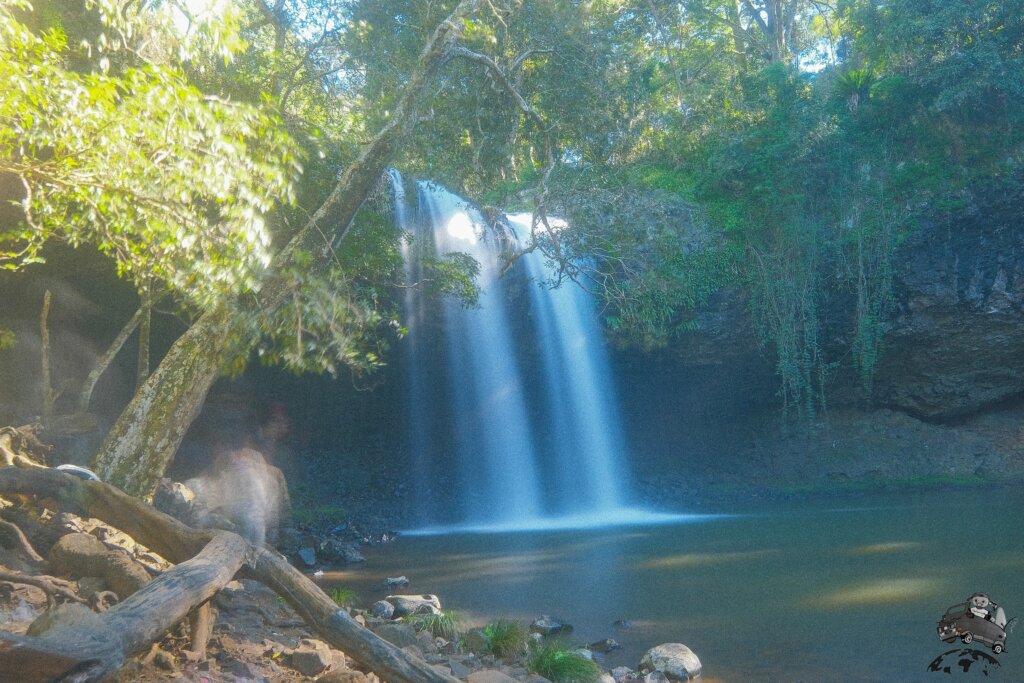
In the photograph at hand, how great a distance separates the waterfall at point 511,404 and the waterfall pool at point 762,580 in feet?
10.6

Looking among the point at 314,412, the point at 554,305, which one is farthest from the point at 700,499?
the point at 314,412

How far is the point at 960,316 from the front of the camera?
1631 cm

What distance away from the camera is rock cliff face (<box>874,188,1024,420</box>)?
1594cm

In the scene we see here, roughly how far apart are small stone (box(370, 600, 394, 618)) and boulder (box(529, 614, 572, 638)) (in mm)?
1403

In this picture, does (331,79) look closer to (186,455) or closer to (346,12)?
(346,12)

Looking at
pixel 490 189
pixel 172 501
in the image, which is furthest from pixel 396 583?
pixel 490 189

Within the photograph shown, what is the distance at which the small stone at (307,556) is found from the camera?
36.9 feet

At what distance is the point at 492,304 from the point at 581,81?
24.1ft

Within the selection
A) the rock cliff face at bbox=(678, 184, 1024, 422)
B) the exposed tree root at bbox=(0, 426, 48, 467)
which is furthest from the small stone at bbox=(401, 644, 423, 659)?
the rock cliff face at bbox=(678, 184, 1024, 422)

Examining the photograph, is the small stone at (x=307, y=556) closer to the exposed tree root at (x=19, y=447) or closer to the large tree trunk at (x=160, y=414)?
the exposed tree root at (x=19, y=447)

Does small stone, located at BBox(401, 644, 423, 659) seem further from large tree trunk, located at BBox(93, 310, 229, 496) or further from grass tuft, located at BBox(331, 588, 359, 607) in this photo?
large tree trunk, located at BBox(93, 310, 229, 496)

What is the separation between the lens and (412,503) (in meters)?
17.3

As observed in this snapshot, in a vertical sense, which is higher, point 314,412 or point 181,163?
point 181,163

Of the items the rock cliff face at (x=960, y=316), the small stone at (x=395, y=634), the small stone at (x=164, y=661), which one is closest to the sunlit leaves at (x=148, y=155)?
the small stone at (x=164, y=661)
